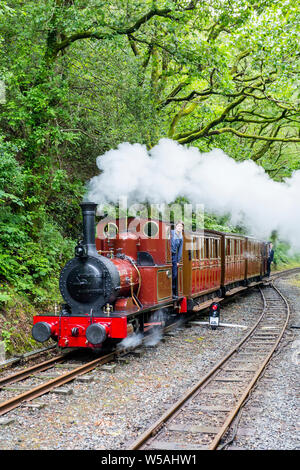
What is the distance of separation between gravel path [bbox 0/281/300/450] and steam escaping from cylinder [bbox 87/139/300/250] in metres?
3.91

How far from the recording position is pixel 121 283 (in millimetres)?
8500

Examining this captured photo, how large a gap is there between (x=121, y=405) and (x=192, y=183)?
409 inches

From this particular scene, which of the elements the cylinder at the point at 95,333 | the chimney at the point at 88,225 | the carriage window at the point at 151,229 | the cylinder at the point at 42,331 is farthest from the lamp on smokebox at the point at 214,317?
the cylinder at the point at 42,331

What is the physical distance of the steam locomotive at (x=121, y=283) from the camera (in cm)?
802

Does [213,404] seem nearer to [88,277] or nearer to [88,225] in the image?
[88,277]

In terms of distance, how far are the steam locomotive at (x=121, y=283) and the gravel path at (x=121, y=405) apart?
2.40ft

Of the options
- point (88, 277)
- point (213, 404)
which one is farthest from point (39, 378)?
point (213, 404)

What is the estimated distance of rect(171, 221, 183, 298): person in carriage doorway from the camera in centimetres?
1092

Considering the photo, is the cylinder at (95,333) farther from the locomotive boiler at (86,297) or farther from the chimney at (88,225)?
the chimney at (88,225)

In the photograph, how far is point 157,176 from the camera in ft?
39.8

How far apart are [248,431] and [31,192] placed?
7.86 meters

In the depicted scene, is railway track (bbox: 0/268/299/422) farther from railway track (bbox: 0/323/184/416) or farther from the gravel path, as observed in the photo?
the gravel path

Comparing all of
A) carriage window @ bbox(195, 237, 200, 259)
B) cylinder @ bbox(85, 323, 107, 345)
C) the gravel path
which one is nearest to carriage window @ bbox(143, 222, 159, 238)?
the gravel path

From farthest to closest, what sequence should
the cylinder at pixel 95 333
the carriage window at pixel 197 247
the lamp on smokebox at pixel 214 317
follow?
the carriage window at pixel 197 247
the lamp on smokebox at pixel 214 317
the cylinder at pixel 95 333
